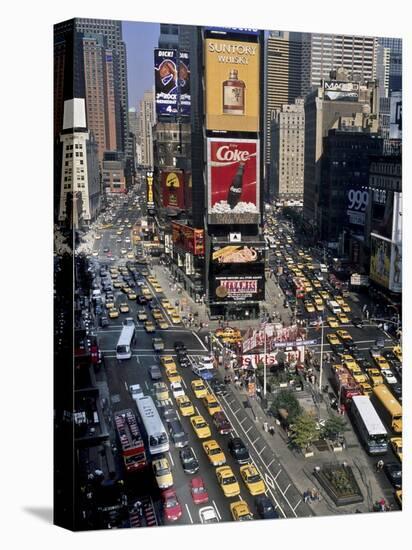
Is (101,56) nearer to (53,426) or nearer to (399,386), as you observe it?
(53,426)

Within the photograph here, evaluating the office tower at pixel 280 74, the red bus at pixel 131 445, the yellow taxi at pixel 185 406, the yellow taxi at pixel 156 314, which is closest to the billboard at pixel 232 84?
the office tower at pixel 280 74

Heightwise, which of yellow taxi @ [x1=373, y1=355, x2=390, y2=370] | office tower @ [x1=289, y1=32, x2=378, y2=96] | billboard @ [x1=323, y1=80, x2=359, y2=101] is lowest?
yellow taxi @ [x1=373, y1=355, x2=390, y2=370]

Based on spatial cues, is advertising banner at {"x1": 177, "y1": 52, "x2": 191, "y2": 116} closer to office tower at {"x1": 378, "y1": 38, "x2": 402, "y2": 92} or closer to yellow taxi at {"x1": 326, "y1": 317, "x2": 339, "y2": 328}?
office tower at {"x1": 378, "y1": 38, "x2": 402, "y2": 92}

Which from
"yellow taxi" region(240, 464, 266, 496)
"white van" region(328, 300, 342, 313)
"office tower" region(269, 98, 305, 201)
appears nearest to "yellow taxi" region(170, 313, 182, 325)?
"office tower" region(269, 98, 305, 201)

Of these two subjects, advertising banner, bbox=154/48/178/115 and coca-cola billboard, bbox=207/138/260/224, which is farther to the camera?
coca-cola billboard, bbox=207/138/260/224

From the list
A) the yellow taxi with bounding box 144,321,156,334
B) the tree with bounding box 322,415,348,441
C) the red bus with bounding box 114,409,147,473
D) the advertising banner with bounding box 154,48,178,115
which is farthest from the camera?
the yellow taxi with bounding box 144,321,156,334

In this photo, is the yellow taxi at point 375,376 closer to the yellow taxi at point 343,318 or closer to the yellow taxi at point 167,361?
the yellow taxi at point 343,318

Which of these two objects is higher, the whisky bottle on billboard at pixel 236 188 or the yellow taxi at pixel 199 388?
the whisky bottle on billboard at pixel 236 188
